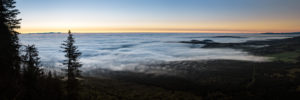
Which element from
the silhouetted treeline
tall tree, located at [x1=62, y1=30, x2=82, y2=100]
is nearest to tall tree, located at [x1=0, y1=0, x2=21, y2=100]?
the silhouetted treeline

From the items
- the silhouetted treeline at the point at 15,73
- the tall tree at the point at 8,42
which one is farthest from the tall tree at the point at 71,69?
the tall tree at the point at 8,42

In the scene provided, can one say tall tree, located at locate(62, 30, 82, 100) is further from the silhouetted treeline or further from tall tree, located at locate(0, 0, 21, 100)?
tall tree, located at locate(0, 0, 21, 100)

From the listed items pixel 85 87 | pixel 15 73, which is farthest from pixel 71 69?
pixel 85 87

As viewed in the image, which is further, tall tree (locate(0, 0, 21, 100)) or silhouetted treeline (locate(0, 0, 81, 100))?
tall tree (locate(0, 0, 21, 100))

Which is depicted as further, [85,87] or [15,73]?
[85,87]

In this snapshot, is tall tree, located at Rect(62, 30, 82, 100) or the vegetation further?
tall tree, located at Rect(62, 30, 82, 100)

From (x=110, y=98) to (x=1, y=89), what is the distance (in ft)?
54.0

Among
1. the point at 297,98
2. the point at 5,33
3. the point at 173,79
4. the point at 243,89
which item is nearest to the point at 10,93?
the point at 5,33

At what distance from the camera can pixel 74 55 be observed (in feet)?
64.8

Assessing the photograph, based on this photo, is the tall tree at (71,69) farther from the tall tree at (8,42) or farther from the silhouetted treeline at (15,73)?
the tall tree at (8,42)

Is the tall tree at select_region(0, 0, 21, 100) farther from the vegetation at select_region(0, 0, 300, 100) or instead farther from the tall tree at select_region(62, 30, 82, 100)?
the tall tree at select_region(62, 30, 82, 100)

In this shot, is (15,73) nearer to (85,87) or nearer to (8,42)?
(8,42)

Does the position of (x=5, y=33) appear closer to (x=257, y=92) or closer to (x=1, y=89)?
(x=1, y=89)

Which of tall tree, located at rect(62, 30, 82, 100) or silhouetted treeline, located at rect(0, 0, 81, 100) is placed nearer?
silhouetted treeline, located at rect(0, 0, 81, 100)
